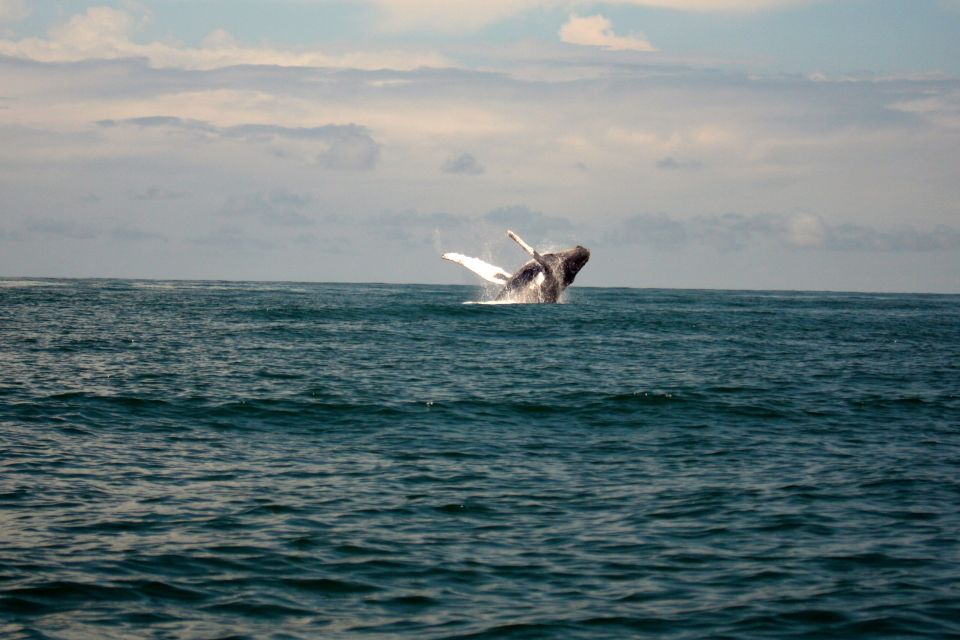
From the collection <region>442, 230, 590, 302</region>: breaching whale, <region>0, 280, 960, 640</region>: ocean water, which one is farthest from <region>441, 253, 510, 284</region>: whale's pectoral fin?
<region>0, 280, 960, 640</region>: ocean water

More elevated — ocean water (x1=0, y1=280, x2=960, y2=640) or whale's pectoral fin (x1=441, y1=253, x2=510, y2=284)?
whale's pectoral fin (x1=441, y1=253, x2=510, y2=284)

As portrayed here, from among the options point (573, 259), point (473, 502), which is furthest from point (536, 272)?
point (473, 502)

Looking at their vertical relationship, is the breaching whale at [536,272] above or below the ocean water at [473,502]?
above

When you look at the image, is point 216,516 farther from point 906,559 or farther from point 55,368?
point 55,368

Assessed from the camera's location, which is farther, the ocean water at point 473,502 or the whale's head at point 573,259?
the whale's head at point 573,259

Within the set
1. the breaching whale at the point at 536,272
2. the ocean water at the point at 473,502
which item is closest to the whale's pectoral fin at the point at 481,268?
the breaching whale at the point at 536,272

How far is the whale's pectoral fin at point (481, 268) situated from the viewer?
53500mm

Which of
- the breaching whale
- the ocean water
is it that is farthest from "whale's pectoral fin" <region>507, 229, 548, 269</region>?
the ocean water

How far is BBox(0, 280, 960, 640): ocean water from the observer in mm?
10492

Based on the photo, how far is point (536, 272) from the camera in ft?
197

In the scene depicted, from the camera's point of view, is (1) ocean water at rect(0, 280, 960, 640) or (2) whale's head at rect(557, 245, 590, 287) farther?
(2) whale's head at rect(557, 245, 590, 287)

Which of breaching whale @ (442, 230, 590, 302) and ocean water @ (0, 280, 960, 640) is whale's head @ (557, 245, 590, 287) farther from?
ocean water @ (0, 280, 960, 640)

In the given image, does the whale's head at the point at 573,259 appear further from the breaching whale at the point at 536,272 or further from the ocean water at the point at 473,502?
the ocean water at the point at 473,502

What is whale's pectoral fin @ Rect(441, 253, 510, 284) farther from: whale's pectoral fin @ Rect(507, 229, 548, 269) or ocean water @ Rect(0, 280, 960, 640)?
ocean water @ Rect(0, 280, 960, 640)
